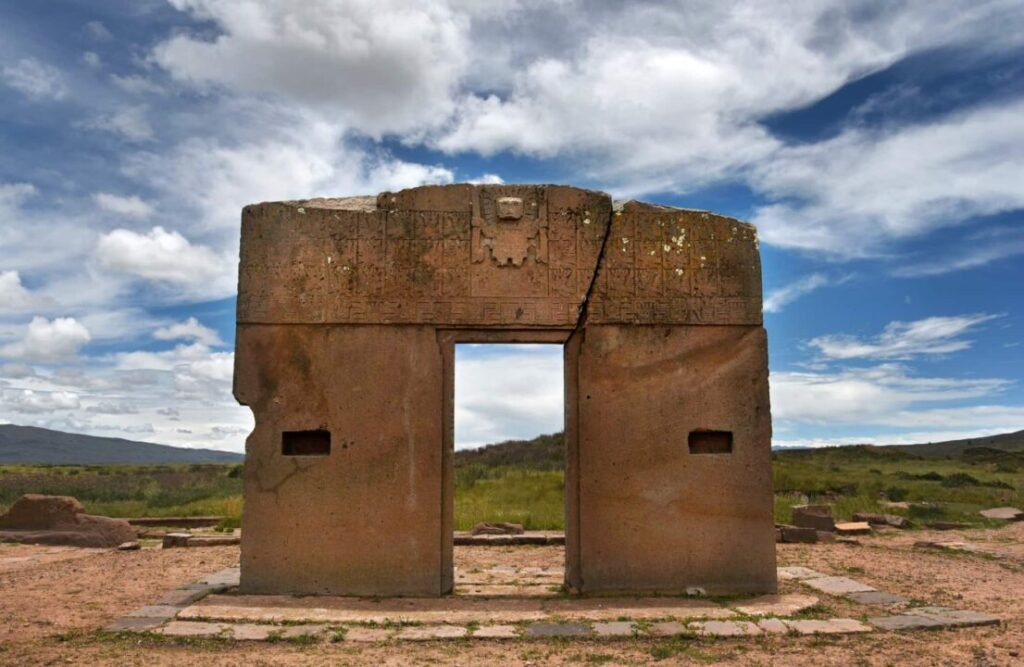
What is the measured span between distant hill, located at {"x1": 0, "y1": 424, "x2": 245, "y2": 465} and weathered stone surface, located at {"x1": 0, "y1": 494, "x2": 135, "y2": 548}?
104150 mm

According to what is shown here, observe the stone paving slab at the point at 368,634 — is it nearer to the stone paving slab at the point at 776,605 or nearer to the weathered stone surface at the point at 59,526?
the stone paving slab at the point at 776,605

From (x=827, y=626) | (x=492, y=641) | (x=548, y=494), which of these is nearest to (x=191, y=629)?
(x=492, y=641)

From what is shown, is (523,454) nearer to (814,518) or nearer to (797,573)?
(814,518)

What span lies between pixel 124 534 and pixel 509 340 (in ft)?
23.7

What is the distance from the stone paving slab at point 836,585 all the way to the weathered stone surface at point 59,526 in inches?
357

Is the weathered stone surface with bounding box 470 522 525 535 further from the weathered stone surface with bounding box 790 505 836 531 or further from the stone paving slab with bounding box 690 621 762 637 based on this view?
the stone paving slab with bounding box 690 621 762 637

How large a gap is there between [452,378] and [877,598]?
4.32 metres

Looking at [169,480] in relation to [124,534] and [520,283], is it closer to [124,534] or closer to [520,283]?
[124,534]

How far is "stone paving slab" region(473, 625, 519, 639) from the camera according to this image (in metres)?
5.94

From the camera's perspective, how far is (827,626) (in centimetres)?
619

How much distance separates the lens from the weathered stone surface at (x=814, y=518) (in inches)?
459

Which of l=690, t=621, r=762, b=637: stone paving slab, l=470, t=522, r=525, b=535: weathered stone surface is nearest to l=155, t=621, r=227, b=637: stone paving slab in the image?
l=690, t=621, r=762, b=637: stone paving slab

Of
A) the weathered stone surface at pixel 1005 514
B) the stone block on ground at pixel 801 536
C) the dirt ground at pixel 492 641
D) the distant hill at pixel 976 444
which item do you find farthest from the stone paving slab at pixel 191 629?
the distant hill at pixel 976 444

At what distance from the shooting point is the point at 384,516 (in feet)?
23.9
